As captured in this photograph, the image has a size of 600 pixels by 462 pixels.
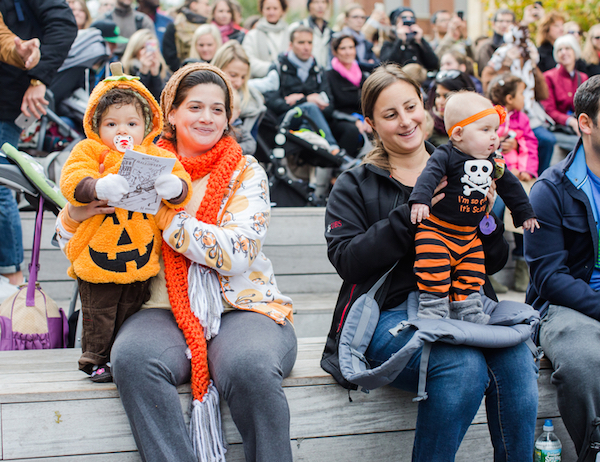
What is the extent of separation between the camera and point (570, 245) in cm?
225

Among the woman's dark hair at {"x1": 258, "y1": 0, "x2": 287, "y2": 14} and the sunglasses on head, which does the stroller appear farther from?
the woman's dark hair at {"x1": 258, "y1": 0, "x2": 287, "y2": 14}

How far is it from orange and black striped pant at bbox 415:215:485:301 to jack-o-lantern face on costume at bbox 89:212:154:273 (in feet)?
3.01

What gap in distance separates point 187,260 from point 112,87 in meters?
0.63

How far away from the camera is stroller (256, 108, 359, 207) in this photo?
4.14 metres

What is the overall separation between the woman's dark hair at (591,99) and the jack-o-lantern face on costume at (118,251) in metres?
1.75

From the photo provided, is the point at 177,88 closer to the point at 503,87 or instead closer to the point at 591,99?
the point at 591,99

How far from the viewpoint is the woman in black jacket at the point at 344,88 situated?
15.9 ft

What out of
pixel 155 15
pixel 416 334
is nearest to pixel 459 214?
pixel 416 334

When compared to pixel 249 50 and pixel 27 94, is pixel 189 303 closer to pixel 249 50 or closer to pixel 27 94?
pixel 27 94

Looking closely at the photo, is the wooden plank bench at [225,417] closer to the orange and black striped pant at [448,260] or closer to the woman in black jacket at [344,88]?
the orange and black striped pant at [448,260]


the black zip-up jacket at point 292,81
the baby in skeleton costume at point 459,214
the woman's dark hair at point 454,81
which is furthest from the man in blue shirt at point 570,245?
the black zip-up jacket at point 292,81

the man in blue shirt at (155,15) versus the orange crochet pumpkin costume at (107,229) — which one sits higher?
the man in blue shirt at (155,15)

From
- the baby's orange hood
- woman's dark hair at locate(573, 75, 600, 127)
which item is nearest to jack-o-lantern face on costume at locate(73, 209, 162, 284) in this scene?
the baby's orange hood

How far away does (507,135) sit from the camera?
414 cm
